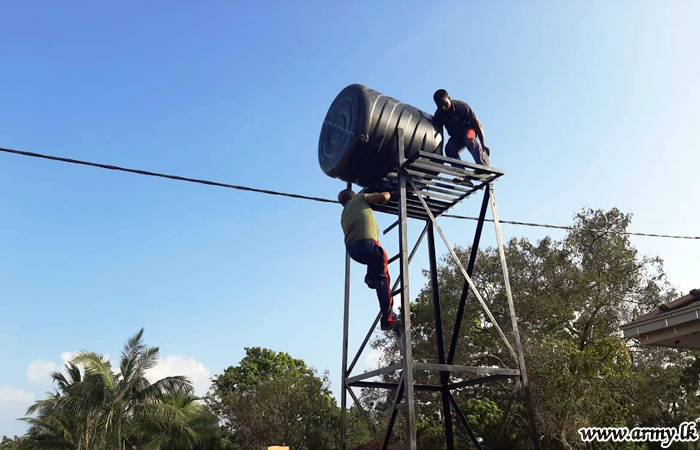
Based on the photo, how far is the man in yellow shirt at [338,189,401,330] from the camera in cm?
757

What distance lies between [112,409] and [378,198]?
14580 mm

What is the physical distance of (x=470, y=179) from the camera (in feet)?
27.2

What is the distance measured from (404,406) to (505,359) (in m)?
16.7

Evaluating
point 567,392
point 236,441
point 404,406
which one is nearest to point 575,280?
point 567,392

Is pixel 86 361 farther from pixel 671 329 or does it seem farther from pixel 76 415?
pixel 671 329

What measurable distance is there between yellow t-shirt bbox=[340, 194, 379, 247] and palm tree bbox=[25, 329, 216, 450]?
13.7m

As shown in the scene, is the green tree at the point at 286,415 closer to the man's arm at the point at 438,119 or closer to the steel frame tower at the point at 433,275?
the steel frame tower at the point at 433,275

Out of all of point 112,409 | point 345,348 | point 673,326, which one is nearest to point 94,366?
point 112,409

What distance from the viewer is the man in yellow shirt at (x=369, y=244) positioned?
7.57 metres

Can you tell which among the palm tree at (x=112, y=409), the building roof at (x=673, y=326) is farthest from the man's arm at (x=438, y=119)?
the palm tree at (x=112, y=409)

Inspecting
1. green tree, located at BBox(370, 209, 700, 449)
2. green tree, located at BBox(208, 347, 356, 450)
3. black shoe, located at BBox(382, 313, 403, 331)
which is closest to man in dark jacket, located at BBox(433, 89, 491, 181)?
black shoe, located at BBox(382, 313, 403, 331)

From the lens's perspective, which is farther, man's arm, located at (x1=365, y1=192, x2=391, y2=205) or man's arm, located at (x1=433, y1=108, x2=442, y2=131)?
man's arm, located at (x1=433, y1=108, x2=442, y2=131)

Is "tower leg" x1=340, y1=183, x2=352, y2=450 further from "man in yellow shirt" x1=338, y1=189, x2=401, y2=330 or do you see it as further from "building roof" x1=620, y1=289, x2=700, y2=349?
"building roof" x1=620, y1=289, x2=700, y2=349

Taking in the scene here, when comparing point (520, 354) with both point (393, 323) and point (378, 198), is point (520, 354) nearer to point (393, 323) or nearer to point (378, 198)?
point (393, 323)
